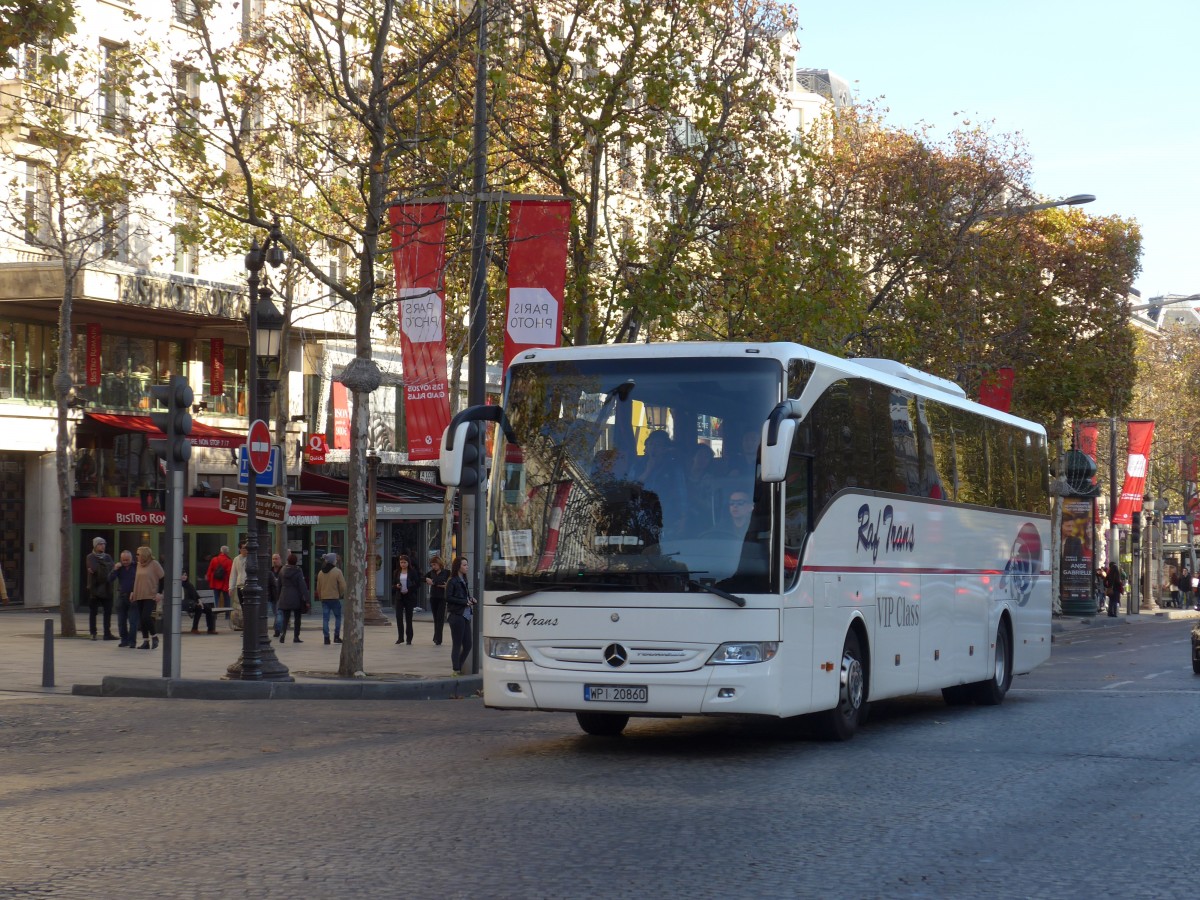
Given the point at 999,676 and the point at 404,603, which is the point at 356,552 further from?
the point at 404,603

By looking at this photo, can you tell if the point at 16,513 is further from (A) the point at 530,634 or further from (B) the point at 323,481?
(A) the point at 530,634

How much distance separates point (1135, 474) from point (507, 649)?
1836 inches

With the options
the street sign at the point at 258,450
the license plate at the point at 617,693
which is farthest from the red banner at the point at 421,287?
the license plate at the point at 617,693

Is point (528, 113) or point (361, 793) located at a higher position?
point (528, 113)

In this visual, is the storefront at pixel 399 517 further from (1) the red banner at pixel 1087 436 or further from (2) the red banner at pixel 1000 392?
(1) the red banner at pixel 1087 436

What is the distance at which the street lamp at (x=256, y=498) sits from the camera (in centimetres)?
2109

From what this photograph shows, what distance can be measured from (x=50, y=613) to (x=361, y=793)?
3165 centimetres

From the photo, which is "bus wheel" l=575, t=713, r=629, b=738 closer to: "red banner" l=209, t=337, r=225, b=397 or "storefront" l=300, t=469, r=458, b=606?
"storefront" l=300, t=469, r=458, b=606

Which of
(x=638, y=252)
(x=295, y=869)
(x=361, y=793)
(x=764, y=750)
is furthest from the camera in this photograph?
(x=638, y=252)

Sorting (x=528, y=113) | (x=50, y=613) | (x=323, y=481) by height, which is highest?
(x=528, y=113)

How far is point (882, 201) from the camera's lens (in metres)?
39.8

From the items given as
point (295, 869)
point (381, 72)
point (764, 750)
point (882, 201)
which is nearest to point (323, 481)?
point (882, 201)

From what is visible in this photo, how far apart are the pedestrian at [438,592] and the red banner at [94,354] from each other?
14695 mm

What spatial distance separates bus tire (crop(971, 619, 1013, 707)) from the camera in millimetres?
19672
